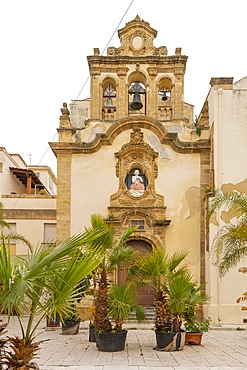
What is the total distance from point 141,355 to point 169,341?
907mm

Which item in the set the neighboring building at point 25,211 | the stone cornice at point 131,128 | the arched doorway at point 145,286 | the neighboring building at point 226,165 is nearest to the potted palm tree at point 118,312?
the neighboring building at point 226,165

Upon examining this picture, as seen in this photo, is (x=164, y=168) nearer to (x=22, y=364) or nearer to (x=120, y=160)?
(x=120, y=160)

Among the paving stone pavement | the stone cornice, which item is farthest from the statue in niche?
the paving stone pavement

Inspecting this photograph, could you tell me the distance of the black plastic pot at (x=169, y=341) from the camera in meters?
12.4

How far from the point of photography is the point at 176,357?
11570mm

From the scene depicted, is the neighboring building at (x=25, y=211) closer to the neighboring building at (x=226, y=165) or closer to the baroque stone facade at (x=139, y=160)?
the baroque stone facade at (x=139, y=160)

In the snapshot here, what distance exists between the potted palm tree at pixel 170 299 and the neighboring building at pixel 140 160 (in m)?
7.77

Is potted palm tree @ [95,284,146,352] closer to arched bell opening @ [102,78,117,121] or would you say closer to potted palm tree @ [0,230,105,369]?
potted palm tree @ [0,230,105,369]

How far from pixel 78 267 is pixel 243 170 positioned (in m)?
13.8

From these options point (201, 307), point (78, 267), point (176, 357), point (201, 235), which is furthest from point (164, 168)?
point (78, 267)

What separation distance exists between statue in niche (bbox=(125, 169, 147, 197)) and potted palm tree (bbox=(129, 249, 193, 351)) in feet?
27.0

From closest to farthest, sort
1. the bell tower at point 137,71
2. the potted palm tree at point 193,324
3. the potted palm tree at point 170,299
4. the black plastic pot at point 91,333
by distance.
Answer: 1. the potted palm tree at point 170,299
2. the potted palm tree at point 193,324
3. the black plastic pot at point 91,333
4. the bell tower at point 137,71

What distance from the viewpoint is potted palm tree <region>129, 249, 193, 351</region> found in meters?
12.4

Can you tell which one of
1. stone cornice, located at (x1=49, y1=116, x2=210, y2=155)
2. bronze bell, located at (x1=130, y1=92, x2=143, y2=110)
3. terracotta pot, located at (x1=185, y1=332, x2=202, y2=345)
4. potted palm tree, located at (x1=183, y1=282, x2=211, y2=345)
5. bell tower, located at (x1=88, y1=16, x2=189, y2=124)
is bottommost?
terracotta pot, located at (x1=185, y1=332, x2=202, y2=345)
